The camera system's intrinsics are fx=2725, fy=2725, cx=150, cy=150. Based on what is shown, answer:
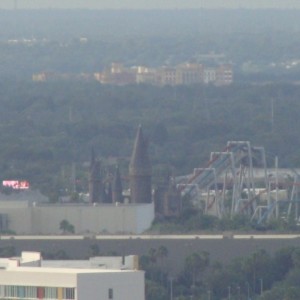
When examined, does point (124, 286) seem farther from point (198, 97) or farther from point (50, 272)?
point (198, 97)

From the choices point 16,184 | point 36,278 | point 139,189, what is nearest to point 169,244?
point 139,189

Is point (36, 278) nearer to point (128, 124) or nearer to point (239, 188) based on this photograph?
point (239, 188)

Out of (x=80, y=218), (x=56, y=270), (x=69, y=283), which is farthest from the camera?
(x=80, y=218)

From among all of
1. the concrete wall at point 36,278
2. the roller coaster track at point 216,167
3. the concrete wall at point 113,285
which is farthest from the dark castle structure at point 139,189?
the concrete wall at point 36,278

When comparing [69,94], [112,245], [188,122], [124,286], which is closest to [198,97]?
[69,94]

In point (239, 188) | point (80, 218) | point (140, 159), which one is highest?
point (140, 159)

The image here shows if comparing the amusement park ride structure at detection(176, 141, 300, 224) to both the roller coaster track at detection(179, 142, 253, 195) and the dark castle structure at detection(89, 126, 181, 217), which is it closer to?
the roller coaster track at detection(179, 142, 253, 195)
